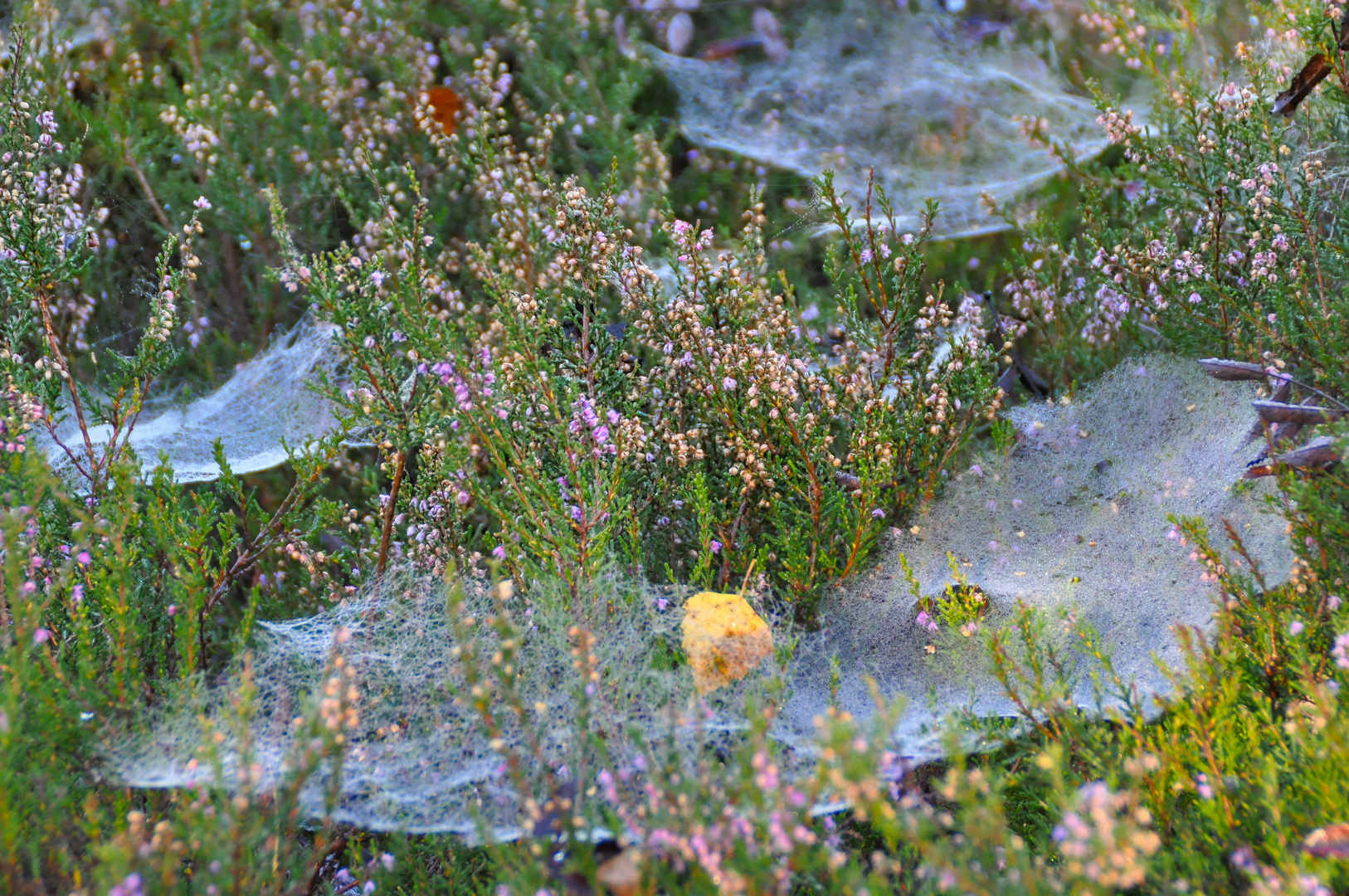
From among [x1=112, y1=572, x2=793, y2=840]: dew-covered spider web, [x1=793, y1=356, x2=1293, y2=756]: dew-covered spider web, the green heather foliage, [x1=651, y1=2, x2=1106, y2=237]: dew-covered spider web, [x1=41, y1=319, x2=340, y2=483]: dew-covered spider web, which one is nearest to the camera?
the green heather foliage

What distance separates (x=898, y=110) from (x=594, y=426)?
3.57 m

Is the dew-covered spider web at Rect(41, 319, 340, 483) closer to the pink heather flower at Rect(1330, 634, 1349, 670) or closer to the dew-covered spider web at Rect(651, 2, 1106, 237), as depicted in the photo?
the dew-covered spider web at Rect(651, 2, 1106, 237)

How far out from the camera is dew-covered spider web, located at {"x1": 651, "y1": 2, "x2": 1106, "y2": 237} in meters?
4.49

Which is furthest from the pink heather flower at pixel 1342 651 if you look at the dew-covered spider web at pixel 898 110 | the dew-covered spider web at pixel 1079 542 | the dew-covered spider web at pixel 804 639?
the dew-covered spider web at pixel 898 110

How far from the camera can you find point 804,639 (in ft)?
7.70

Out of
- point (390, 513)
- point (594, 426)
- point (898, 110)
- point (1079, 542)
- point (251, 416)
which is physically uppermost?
point (898, 110)

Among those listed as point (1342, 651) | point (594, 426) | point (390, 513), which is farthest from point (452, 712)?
point (1342, 651)

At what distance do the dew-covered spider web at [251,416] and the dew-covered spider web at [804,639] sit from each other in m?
1.41

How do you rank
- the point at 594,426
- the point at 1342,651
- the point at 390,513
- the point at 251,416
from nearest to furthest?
the point at 1342,651, the point at 594,426, the point at 390,513, the point at 251,416

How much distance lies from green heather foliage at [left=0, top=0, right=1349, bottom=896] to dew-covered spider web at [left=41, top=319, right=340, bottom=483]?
0.44 ft

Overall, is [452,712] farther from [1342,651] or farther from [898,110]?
[898,110]

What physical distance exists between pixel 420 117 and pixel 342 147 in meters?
0.69

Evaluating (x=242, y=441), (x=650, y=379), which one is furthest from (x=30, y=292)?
(x=650, y=379)

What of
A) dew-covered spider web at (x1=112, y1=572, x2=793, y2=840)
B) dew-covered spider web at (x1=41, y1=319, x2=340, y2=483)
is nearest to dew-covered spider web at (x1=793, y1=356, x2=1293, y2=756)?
dew-covered spider web at (x1=112, y1=572, x2=793, y2=840)
